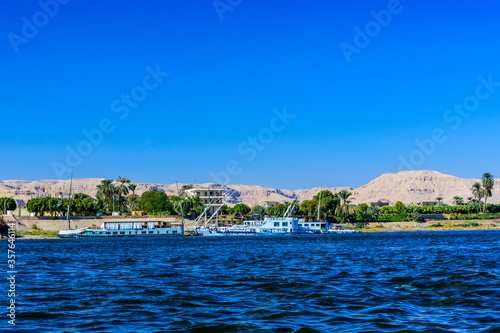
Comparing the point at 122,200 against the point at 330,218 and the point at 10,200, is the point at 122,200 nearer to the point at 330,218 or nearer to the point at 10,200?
the point at 10,200

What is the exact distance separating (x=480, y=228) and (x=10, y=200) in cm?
14054

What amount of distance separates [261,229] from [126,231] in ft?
113

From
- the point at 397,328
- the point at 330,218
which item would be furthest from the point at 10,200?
the point at 397,328

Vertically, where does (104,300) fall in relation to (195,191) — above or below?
below

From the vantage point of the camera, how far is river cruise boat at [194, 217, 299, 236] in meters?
131

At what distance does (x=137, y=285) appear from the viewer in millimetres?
22734

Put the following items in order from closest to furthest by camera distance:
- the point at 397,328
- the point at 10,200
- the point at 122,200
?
the point at 397,328 → the point at 10,200 → the point at 122,200

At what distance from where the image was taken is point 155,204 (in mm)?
168625

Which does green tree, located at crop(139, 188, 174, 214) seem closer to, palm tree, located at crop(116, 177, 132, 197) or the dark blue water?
palm tree, located at crop(116, 177, 132, 197)

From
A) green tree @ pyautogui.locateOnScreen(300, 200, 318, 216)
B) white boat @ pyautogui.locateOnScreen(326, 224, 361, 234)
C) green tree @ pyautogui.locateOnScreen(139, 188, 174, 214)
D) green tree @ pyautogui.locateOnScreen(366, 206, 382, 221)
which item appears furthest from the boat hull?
green tree @ pyautogui.locateOnScreen(366, 206, 382, 221)

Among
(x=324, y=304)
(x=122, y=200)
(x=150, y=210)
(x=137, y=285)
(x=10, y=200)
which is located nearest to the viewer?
(x=324, y=304)

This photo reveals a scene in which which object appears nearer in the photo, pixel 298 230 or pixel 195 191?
pixel 298 230

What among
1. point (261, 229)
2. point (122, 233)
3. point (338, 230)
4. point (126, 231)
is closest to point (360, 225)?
point (338, 230)

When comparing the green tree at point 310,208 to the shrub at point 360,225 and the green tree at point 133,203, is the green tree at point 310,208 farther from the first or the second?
the green tree at point 133,203
